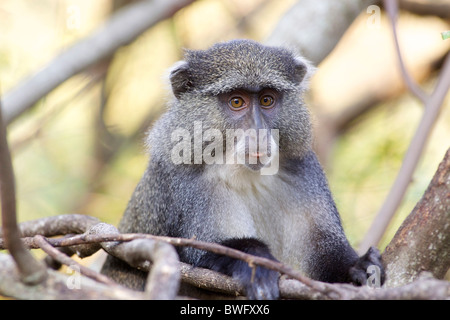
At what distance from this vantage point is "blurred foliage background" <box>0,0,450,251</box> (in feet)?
36.9

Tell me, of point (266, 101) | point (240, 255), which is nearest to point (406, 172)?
point (266, 101)

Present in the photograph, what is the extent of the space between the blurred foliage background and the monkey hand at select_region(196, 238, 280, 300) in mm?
5560

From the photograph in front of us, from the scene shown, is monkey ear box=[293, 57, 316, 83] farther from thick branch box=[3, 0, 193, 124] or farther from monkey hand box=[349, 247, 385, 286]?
thick branch box=[3, 0, 193, 124]

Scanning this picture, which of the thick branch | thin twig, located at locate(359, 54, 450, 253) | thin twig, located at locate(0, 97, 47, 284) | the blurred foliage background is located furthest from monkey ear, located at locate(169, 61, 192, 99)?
the blurred foliage background

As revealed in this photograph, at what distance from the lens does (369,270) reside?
17.2ft

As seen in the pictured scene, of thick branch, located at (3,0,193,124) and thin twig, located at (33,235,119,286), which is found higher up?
thick branch, located at (3,0,193,124)

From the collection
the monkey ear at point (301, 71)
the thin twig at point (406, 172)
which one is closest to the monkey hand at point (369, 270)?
the monkey ear at point (301, 71)

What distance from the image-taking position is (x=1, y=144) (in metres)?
3.04

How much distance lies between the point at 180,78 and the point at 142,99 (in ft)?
23.8

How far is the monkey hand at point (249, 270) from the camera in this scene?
185 inches

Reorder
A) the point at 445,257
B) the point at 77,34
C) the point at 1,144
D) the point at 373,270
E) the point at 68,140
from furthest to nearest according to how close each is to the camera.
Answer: the point at 68,140
the point at 77,34
the point at 373,270
the point at 445,257
the point at 1,144
